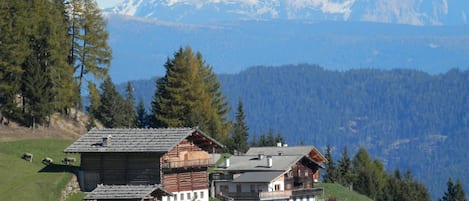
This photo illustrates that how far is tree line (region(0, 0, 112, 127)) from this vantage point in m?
102

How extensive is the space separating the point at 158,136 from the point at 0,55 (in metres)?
19.5

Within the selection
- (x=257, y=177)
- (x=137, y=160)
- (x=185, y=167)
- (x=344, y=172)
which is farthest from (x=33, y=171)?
(x=344, y=172)

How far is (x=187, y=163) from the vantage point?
298 feet

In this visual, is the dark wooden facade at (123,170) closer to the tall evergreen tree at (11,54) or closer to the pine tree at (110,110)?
the tall evergreen tree at (11,54)

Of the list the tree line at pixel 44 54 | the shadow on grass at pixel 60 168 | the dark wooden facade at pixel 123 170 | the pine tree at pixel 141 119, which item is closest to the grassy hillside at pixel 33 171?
the shadow on grass at pixel 60 168

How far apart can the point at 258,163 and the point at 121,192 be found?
24.5 metres

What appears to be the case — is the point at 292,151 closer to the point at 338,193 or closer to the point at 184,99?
the point at 338,193

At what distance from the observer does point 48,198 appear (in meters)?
82.1

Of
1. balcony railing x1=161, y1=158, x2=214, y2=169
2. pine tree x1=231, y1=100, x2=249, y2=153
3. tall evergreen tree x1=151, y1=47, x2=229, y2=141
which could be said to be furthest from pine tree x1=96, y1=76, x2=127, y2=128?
balcony railing x1=161, y1=158, x2=214, y2=169

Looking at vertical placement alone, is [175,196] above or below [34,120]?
below

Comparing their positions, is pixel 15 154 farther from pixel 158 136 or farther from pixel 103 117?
pixel 103 117

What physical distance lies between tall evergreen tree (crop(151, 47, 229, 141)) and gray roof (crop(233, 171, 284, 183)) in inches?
558

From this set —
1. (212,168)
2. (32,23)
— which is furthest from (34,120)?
(212,168)

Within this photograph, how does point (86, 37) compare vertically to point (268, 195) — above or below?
above
